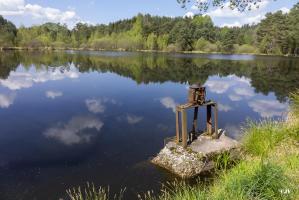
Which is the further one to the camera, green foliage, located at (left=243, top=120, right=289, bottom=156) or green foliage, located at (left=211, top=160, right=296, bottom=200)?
green foliage, located at (left=243, top=120, right=289, bottom=156)

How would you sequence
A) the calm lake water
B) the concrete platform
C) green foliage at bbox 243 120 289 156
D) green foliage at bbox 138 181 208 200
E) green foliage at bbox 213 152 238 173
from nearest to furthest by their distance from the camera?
green foliage at bbox 138 181 208 200
green foliage at bbox 243 120 289 156
the calm lake water
green foliage at bbox 213 152 238 173
the concrete platform

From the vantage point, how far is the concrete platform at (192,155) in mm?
15961

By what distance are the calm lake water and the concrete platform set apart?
0.63 meters

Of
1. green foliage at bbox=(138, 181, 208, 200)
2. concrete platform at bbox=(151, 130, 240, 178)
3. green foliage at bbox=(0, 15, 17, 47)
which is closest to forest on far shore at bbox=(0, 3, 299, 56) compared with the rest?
green foliage at bbox=(0, 15, 17, 47)

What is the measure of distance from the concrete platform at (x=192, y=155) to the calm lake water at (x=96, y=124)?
2.07ft

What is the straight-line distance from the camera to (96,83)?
161 ft

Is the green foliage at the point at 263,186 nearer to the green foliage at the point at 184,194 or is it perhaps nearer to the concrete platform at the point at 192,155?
Result: the green foliage at the point at 184,194

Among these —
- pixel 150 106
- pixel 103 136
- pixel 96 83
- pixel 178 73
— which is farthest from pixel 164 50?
pixel 103 136

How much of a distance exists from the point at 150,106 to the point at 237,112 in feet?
25.9

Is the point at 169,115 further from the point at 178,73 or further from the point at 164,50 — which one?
the point at 164,50

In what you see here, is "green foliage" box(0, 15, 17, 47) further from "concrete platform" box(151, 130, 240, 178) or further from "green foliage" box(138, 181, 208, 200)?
"green foliage" box(138, 181, 208, 200)

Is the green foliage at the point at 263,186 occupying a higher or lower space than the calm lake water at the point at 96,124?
higher

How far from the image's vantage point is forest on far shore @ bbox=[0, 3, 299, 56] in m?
126

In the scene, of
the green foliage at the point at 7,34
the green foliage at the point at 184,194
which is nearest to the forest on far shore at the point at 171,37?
the green foliage at the point at 7,34
